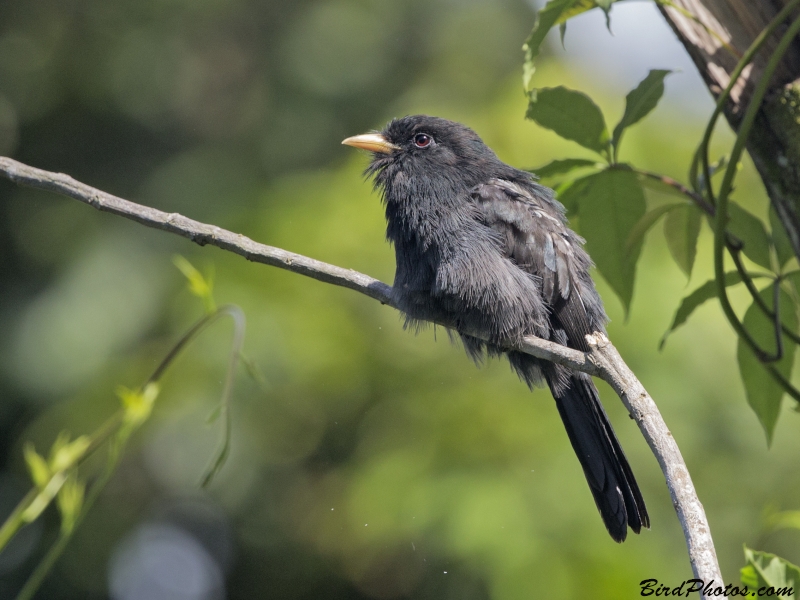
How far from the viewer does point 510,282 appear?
126 inches

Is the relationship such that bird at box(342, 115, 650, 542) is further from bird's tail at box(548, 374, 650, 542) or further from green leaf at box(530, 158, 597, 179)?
green leaf at box(530, 158, 597, 179)

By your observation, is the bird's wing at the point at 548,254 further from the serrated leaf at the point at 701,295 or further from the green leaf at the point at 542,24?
the green leaf at the point at 542,24

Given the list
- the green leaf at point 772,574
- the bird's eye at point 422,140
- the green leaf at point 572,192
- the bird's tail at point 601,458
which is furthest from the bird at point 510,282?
the green leaf at point 772,574

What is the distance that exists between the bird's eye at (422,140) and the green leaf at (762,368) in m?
1.82

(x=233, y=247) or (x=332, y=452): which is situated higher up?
(x=233, y=247)

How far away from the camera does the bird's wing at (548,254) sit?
3.32 meters

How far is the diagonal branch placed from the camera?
1708mm

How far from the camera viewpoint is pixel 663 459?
181 centimetres

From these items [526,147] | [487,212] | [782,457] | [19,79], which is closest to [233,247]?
[487,212]

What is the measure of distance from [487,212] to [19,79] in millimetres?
5837

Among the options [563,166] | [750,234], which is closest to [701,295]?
[750,234]

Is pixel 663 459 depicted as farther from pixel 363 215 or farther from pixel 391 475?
pixel 363 215

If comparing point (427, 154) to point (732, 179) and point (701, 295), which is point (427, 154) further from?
point (732, 179)

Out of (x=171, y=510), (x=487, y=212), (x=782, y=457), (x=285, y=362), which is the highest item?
(x=487, y=212)
